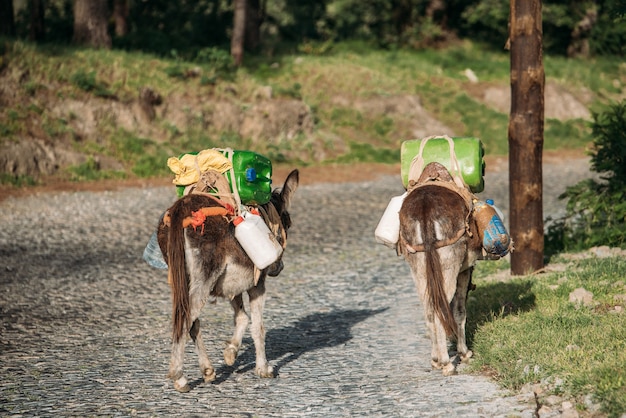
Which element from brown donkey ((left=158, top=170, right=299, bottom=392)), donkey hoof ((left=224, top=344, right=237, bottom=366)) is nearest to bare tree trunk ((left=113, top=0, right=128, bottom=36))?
donkey hoof ((left=224, top=344, right=237, bottom=366))

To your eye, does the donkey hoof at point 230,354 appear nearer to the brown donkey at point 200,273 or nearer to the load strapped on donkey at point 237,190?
the brown donkey at point 200,273

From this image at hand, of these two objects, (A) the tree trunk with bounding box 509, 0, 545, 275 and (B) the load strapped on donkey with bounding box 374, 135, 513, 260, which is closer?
(B) the load strapped on donkey with bounding box 374, 135, 513, 260

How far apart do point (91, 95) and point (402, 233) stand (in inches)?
735

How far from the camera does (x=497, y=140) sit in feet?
99.0

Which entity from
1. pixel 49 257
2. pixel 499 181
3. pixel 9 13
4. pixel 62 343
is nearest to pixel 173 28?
pixel 9 13

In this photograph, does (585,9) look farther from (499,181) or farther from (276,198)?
(276,198)

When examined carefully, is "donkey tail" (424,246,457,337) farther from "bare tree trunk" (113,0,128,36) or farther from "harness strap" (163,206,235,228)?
"bare tree trunk" (113,0,128,36)

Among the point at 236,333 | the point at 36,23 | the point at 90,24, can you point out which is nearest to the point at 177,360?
the point at 236,333

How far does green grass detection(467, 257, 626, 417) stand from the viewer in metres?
7.16

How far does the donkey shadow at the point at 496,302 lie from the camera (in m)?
9.91

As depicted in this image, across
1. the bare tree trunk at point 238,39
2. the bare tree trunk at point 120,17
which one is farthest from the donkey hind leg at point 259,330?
the bare tree trunk at point 120,17

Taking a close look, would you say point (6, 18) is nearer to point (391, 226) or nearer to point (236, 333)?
point (236, 333)

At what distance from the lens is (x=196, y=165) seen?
8797 mm

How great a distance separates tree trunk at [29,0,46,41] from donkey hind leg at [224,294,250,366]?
2415 cm
